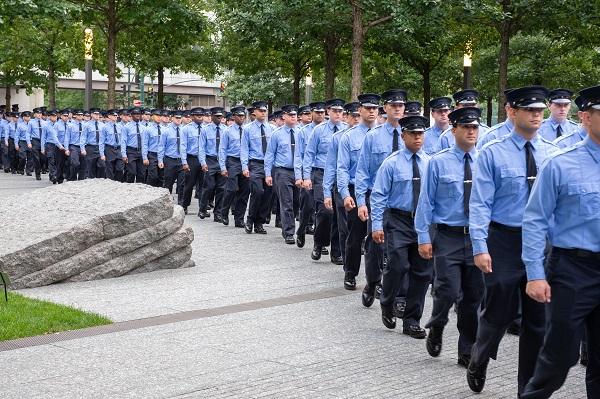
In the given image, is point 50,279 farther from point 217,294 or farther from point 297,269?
point 297,269

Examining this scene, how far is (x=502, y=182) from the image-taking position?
23.7 feet

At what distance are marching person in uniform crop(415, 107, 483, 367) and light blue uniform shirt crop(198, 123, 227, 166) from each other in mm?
12796

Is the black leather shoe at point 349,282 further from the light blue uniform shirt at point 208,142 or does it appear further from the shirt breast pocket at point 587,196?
the light blue uniform shirt at point 208,142

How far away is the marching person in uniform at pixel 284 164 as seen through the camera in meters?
16.8

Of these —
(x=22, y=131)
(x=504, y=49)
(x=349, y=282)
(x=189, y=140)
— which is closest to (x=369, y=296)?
(x=349, y=282)

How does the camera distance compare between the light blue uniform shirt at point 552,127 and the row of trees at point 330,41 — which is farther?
the row of trees at point 330,41

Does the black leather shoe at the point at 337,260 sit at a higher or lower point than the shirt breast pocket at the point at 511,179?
lower

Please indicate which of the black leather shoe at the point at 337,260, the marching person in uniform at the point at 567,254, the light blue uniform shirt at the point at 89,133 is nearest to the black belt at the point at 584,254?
the marching person in uniform at the point at 567,254

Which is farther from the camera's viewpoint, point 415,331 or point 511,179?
point 415,331

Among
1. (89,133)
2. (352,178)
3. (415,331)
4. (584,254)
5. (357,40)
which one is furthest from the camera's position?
(89,133)

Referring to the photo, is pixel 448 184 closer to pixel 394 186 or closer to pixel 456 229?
pixel 456 229

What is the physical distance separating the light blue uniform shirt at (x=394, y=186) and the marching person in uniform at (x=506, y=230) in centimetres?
234

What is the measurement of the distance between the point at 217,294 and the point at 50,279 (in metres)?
1.96

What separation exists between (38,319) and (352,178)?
14.7ft
